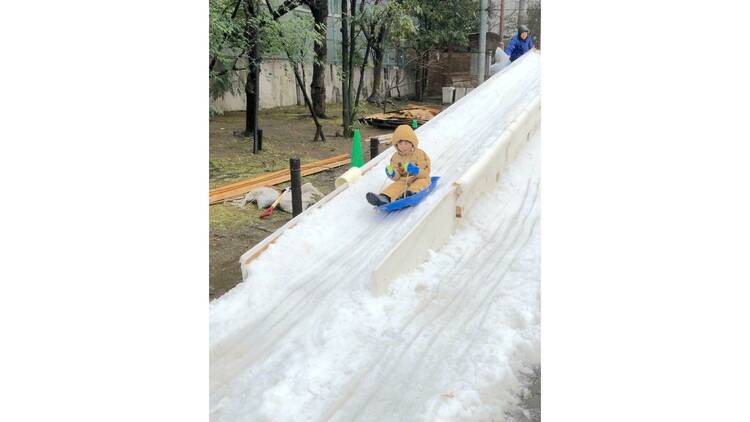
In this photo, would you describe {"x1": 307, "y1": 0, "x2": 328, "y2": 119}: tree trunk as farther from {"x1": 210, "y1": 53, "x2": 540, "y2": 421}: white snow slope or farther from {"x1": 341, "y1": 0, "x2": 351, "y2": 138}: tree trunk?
{"x1": 210, "y1": 53, "x2": 540, "y2": 421}: white snow slope

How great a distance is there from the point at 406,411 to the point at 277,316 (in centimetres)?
78

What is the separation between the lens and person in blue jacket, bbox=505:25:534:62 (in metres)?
7.26

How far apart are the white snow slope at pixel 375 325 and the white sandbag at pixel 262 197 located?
1.12 m

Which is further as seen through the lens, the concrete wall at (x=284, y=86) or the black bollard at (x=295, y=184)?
the concrete wall at (x=284, y=86)

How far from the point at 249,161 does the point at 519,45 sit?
419cm

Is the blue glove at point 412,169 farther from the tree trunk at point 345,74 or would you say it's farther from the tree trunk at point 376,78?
the tree trunk at point 376,78

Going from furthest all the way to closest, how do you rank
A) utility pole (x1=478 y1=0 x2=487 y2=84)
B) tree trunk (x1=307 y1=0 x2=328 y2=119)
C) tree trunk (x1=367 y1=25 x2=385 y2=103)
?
tree trunk (x1=367 y1=25 x2=385 y2=103)
utility pole (x1=478 y1=0 x2=487 y2=84)
tree trunk (x1=307 y1=0 x2=328 y2=119)

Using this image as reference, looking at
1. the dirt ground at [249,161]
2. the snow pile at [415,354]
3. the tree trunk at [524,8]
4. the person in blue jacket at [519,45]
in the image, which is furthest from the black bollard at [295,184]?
the person in blue jacket at [519,45]

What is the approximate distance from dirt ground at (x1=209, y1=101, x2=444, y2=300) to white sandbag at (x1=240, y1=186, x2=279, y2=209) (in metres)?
0.05

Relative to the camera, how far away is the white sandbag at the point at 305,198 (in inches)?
170

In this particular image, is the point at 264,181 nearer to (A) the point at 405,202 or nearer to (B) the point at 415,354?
(A) the point at 405,202

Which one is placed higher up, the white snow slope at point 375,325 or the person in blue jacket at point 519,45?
the person in blue jacket at point 519,45

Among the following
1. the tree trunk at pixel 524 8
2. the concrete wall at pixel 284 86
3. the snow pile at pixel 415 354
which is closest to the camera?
the snow pile at pixel 415 354

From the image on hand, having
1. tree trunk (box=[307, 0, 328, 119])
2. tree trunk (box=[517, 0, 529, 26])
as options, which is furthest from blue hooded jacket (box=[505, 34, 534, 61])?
tree trunk (box=[307, 0, 328, 119])
